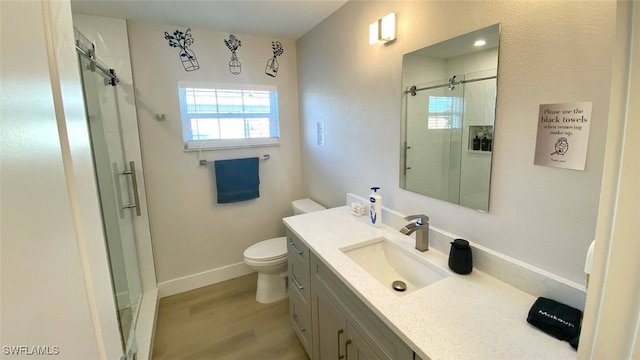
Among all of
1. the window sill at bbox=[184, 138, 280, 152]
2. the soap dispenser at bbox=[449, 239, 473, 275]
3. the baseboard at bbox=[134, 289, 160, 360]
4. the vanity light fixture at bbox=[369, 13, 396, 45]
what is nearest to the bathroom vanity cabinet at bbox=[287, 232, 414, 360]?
the soap dispenser at bbox=[449, 239, 473, 275]

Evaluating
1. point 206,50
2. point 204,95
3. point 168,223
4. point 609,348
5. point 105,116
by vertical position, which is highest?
point 206,50

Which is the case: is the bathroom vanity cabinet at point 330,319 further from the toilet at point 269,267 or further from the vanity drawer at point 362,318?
the toilet at point 269,267

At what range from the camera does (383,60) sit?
174cm

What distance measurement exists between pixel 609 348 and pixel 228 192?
2582 millimetres

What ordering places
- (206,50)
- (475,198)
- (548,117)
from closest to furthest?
1. (548,117)
2. (475,198)
3. (206,50)

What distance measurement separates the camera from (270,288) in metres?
2.46

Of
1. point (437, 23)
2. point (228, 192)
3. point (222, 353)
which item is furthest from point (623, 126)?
point (228, 192)

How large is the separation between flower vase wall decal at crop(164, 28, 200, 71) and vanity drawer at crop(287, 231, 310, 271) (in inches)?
65.3

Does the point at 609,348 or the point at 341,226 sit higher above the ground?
the point at 609,348

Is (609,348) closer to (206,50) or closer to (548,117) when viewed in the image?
(548,117)

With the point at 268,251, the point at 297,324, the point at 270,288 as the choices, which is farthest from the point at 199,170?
the point at 297,324

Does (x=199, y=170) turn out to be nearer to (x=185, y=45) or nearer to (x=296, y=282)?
(x=185, y=45)

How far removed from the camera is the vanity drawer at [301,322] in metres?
1.75

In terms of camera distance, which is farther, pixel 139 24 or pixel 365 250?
pixel 139 24
